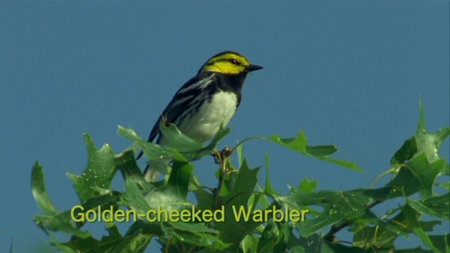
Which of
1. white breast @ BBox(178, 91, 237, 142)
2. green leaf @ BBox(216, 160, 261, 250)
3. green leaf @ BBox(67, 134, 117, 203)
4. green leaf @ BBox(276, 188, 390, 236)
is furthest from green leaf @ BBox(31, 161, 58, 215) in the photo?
white breast @ BBox(178, 91, 237, 142)

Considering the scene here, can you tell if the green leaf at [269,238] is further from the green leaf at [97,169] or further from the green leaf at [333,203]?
the green leaf at [97,169]

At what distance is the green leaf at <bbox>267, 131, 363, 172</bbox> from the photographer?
325 centimetres

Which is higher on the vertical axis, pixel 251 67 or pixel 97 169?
pixel 97 169

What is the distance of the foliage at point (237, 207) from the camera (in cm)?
299

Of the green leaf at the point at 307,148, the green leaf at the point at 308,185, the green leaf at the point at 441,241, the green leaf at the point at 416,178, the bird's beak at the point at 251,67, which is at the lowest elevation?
the green leaf at the point at 441,241

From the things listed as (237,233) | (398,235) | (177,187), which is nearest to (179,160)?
(177,187)

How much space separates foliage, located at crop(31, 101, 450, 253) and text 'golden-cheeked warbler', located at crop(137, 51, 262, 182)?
3953mm

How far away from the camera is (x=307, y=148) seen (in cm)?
329

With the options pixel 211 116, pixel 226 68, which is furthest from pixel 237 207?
pixel 226 68

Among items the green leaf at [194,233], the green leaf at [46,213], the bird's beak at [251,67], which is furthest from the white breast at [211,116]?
the green leaf at [46,213]

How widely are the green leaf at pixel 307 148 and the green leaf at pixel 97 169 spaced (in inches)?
27.7

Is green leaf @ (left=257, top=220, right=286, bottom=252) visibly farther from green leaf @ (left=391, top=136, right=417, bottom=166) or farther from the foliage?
green leaf @ (left=391, top=136, right=417, bottom=166)

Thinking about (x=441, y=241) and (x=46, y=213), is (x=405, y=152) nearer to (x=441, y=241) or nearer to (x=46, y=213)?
(x=441, y=241)

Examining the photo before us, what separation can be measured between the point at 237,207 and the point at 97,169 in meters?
0.63
